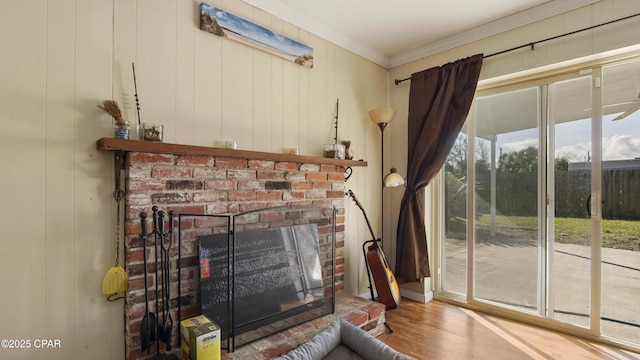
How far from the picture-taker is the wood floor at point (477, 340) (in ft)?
7.10

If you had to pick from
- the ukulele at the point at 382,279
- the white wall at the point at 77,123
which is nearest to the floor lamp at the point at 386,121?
the ukulele at the point at 382,279

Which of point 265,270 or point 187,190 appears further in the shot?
point 265,270

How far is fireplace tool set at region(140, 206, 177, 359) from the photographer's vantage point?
1618mm

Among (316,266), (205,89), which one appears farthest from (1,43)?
(316,266)

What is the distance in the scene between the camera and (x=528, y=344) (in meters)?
2.31

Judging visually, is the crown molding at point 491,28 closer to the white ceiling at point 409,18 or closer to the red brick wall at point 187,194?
the white ceiling at point 409,18

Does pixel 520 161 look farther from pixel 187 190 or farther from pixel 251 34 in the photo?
pixel 187 190

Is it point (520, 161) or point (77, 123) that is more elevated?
point (77, 123)

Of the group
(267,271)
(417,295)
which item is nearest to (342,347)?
(267,271)

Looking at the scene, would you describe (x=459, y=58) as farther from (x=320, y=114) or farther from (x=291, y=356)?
(x=291, y=356)

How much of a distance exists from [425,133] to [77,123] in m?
2.76

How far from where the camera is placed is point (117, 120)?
5.28 feet

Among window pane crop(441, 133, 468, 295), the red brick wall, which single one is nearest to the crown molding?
window pane crop(441, 133, 468, 295)

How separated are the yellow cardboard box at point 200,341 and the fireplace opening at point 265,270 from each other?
202 millimetres
